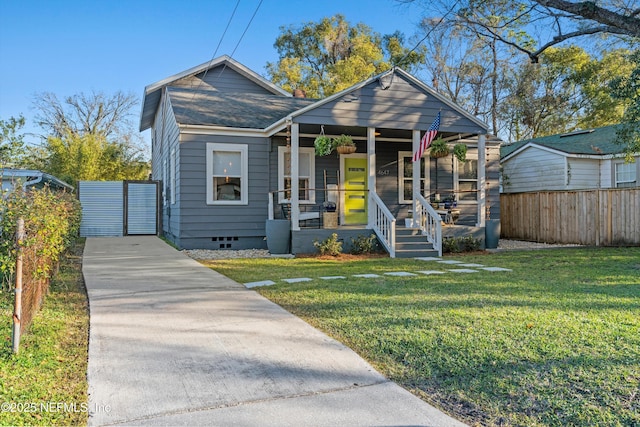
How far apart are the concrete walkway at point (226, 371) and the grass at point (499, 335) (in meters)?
0.27

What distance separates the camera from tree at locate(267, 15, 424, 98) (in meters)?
29.0

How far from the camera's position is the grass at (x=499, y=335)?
2791 millimetres

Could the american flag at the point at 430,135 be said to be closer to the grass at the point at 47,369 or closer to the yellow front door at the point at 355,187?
the yellow front door at the point at 355,187

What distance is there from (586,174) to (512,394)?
57.3 ft

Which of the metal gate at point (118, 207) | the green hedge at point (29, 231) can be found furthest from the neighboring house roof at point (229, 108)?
the green hedge at point (29, 231)

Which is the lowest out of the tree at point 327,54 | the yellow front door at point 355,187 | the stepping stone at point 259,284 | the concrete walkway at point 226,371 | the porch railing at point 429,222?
the concrete walkway at point 226,371

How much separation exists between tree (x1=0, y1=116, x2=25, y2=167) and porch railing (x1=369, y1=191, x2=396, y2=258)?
7482 millimetres

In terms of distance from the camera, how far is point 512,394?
289 centimetres

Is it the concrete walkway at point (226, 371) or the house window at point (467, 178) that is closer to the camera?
the concrete walkway at point (226, 371)

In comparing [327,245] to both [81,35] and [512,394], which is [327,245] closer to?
[512,394]

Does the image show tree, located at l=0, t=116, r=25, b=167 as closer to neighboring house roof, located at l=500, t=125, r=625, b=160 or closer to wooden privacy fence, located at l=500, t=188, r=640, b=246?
wooden privacy fence, located at l=500, t=188, r=640, b=246

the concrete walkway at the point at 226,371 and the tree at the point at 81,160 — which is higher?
the tree at the point at 81,160

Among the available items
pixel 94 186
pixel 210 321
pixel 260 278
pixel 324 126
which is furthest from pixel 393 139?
pixel 94 186

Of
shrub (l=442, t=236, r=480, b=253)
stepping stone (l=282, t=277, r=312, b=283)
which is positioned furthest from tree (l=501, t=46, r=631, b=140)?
stepping stone (l=282, t=277, r=312, b=283)
